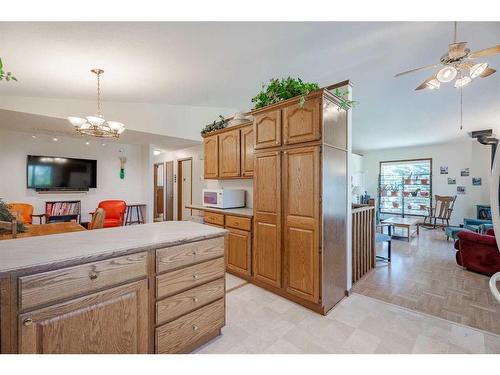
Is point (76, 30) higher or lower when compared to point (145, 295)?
higher

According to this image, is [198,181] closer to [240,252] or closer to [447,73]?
[240,252]

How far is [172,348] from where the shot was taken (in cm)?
147

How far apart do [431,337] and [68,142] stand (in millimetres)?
7057

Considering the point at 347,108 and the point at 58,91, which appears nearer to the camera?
the point at 347,108

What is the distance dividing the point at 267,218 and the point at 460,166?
7129mm

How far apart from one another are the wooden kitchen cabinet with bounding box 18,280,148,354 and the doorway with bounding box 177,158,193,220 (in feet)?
15.5

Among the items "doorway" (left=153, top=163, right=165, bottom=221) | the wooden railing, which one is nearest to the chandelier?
the wooden railing

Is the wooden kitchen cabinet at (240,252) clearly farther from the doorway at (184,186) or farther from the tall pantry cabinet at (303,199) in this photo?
the doorway at (184,186)

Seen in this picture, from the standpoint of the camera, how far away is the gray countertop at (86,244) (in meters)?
1.03

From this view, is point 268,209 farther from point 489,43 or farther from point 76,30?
point 489,43

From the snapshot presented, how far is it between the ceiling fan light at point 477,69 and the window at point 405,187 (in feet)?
19.3

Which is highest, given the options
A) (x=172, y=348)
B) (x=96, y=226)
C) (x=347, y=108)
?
(x=347, y=108)
